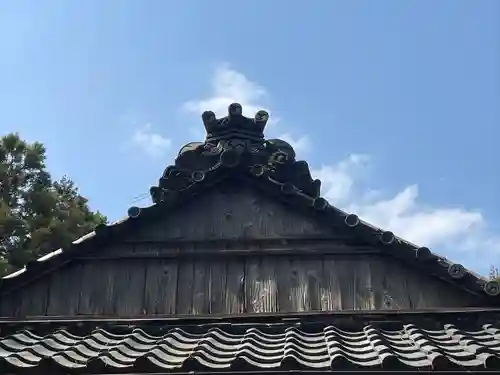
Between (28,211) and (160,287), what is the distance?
17.3m

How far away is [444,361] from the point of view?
5457mm

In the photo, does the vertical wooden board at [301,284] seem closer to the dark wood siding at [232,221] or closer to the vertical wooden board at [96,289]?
the dark wood siding at [232,221]

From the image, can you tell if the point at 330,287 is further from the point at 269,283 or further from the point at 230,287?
the point at 230,287

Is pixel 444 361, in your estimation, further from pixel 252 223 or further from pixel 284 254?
pixel 252 223

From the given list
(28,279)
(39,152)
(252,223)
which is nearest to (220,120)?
(252,223)

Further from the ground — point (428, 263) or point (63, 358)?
point (428, 263)

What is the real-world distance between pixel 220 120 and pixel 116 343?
5998mm

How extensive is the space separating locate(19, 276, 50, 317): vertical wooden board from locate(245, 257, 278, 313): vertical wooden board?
2.89m

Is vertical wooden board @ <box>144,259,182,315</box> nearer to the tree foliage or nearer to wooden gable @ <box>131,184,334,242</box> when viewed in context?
wooden gable @ <box>131,184,334,242</box>

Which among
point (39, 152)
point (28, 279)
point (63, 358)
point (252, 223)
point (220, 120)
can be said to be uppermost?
point (39, 152)

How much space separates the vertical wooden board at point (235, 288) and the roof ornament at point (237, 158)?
1359 mm

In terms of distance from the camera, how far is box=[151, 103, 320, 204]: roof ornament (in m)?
9.65

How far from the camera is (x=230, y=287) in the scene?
345 inches

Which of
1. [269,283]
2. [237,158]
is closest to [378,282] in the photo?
[269,283]
